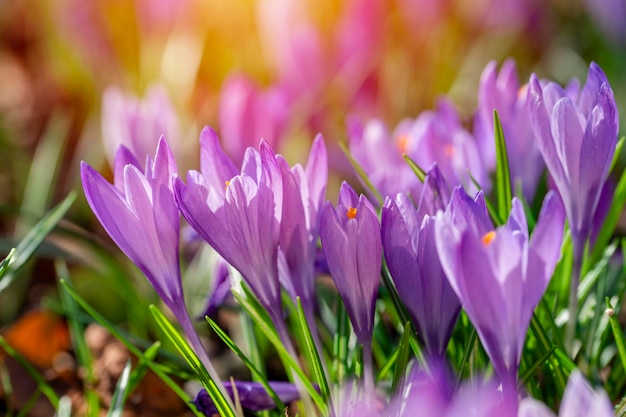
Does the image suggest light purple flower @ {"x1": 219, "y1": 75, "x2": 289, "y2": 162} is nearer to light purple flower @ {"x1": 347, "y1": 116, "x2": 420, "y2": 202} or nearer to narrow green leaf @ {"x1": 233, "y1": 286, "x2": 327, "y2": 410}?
light purple flower @ {"x1": 347, "y1": 116, "x2": 420, "y2": 202}

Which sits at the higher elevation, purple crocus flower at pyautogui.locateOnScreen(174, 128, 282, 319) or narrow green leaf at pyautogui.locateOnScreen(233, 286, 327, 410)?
purple crocus flower at pyautogui.locateOnScreen(174, 128, 282, 319)

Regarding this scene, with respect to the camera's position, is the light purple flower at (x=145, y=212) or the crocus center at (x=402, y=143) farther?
the crocus center at (x=402, y=143)

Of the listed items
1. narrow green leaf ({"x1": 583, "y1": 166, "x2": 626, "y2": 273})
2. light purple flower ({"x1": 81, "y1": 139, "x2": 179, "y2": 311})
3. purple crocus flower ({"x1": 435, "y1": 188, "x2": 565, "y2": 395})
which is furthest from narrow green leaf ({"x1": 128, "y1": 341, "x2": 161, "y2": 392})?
narrow green leaf ({"x1": 583, "y1": 166, "x2": 626, "y2": 273})

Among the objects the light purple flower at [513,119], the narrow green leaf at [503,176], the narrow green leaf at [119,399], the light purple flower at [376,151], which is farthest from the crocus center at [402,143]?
the narrow green leaf at [119,399]

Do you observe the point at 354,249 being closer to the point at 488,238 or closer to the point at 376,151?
the point at 488,238

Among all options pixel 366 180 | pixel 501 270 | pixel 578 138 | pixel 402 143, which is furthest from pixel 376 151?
pixel 501 270

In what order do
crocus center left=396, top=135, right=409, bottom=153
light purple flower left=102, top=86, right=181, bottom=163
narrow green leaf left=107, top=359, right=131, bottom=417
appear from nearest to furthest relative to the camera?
narrow green leaf left=107, top=359, right=131, bottom=417
crocus center left=396, top=135, right=409, bottom=153
light purple flower left=102, top=86, right=181, bottom=163

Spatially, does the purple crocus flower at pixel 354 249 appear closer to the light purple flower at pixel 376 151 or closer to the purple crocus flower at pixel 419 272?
the purple crocus flower at pixel 419 272
